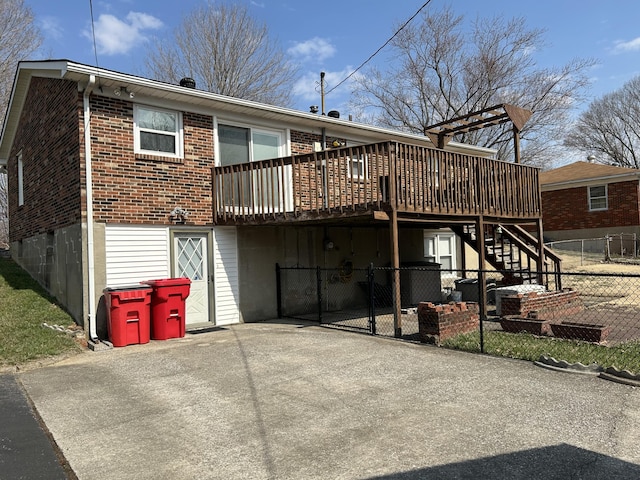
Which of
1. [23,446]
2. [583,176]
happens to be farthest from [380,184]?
[583,176]

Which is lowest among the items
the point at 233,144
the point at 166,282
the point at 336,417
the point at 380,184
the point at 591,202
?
the point at 336,417

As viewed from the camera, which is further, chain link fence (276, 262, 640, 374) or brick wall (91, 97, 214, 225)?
brick wall (91, 97, 214, 225)

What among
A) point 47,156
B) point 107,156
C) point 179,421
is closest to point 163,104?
point 107,156

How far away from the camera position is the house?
8445 millimetres

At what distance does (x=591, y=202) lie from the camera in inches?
926

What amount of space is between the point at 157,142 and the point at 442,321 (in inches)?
246

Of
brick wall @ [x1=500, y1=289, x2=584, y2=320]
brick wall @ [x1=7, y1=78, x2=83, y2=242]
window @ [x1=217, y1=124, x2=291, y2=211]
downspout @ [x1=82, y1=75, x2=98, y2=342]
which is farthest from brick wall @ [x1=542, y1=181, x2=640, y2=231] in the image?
brick wall @ [x1=7, y1=78, x2=83, y2=242]

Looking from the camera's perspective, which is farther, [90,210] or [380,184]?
[380,184]

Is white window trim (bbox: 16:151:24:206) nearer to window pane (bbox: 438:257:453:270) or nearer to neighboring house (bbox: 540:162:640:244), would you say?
window pane (bbox: 438:257:453:270)

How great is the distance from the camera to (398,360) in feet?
21.1

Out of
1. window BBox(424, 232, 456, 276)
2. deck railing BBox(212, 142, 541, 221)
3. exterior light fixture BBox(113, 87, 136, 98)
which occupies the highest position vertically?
exterior light fixture BBox(113, 87, 136, 98)

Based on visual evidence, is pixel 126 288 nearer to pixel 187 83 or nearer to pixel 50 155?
pixel 50 155

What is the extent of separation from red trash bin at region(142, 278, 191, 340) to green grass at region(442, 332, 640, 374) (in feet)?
14.9

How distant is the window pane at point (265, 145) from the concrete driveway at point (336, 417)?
535cm
